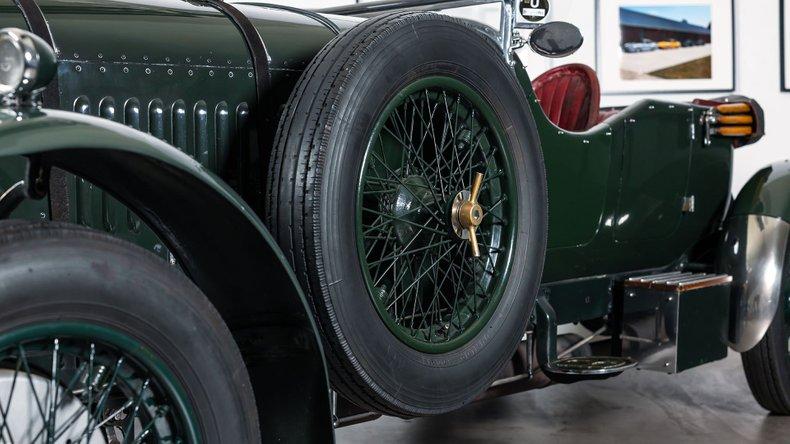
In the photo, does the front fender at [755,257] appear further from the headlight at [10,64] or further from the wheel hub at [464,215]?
the headlight at [10,64]

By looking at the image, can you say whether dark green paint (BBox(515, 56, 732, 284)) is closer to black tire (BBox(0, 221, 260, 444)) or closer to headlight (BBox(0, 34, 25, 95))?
black tire (BBox(0, 221, 260, 444))

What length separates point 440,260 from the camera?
2.28 metres

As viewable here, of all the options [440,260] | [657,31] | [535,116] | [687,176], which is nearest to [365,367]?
[440,260]

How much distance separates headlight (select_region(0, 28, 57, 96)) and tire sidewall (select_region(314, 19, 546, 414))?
1.90 feet

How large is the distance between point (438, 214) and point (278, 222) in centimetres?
44

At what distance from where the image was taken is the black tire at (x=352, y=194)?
1891 millimetres

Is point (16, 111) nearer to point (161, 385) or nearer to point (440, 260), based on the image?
point (161, 385)

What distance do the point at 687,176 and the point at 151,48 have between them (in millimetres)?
1984

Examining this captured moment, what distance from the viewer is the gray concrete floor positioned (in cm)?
329

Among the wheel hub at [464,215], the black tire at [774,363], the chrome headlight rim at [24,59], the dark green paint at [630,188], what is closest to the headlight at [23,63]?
the chrome headlight rim at [24,59]

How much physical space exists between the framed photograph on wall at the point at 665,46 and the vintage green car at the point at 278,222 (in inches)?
139

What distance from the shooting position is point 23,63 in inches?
57.1

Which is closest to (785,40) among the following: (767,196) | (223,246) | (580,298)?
(767,196)

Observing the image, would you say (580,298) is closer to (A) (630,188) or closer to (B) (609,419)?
(A) (630,188)
